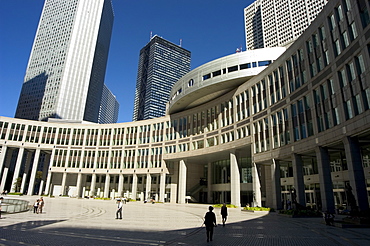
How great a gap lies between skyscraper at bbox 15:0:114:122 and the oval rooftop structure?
118382 millimetres

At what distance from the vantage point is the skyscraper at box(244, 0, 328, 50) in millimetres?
143625

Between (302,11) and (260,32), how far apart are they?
113 ft

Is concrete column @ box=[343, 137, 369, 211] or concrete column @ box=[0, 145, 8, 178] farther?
concrete column @ box=[0, 145, 8, 178]

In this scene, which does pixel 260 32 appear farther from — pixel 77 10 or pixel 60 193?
pixel 60 193

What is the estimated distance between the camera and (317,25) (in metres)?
30.3

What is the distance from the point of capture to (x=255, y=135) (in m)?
41.9

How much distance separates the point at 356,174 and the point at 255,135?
19454 millimetres

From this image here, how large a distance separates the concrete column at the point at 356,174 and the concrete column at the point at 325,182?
166 inches

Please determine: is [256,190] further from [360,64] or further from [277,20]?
[277,20]

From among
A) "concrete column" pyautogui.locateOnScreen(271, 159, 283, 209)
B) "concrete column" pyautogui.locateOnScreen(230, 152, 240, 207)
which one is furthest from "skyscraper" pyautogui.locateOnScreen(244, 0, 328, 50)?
"concrete column" pyautogui.locateOnScreen(271, 159, 283, 209)

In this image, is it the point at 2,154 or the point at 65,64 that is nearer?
the point at 2,154

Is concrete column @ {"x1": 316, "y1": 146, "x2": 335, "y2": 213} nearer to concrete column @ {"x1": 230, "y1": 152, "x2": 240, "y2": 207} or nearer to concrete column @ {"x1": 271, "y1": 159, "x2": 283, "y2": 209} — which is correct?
concrete column @ {"x1": 271, "y1": 159, "x2": 283, "y2": 209}

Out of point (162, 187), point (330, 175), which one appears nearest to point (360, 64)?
point (330, 175)

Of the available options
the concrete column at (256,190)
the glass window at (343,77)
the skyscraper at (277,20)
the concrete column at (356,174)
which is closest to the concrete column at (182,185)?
the concrete column at (256,190)
